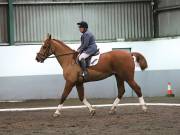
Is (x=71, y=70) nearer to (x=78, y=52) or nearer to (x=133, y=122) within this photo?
(x=78, y=52)

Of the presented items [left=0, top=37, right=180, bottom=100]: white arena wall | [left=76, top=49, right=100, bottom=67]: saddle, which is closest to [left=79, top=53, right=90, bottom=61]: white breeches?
[left=76, top=49, right=100, bottom=67]: saddle

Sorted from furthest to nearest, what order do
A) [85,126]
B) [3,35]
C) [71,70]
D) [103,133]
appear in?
[3,35] → [71,70] → [85,126] → [103,133]

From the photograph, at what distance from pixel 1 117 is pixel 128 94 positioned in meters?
10.1

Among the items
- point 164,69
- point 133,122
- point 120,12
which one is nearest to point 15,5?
point 120,12

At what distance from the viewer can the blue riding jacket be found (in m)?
14.5

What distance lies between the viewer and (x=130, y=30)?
25312 millimetres

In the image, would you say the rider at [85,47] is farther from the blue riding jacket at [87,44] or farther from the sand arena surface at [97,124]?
the sand arena surface at [97,124]

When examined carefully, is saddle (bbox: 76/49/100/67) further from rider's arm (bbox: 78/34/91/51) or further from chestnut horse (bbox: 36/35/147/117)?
rider's arm (bbox: 78/34/91/51)

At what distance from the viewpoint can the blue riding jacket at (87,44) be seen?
47.6 ft

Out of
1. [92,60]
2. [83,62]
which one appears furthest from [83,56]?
[92,60]

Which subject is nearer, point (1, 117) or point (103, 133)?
point (103, 133)

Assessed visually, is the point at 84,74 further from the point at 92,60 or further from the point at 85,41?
the point at 85,41

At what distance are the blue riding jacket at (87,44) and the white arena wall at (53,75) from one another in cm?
891

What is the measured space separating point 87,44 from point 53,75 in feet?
29.9
